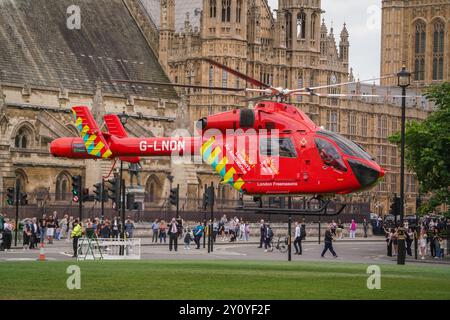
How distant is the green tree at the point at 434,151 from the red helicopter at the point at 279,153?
21.6 metres

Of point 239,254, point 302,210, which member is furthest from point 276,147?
point 239,254

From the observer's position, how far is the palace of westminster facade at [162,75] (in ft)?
283

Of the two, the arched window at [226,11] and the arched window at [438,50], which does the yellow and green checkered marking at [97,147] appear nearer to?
the arched window at [226,11]

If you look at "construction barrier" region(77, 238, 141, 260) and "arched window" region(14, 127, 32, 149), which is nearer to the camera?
"construction barrier" region(77, 238, 141, 260)

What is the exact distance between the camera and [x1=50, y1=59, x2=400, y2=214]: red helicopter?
1452 inches

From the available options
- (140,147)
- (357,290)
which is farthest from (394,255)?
(357,290)

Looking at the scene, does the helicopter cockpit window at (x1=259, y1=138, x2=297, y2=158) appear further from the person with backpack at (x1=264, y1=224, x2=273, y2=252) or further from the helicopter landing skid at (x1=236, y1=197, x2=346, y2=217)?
the person with backpack at (x1=264, y1=224, x2=273, y2=252)

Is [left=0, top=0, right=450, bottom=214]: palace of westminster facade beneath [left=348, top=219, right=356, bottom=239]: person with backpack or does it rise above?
above

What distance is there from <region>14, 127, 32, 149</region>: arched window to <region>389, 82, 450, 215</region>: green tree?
101 ft

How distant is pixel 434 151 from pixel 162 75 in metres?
46.0

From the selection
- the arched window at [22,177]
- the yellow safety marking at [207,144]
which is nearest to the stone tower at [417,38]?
the arched window at [22,177]

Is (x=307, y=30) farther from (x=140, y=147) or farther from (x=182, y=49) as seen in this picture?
(x=140, y=147)

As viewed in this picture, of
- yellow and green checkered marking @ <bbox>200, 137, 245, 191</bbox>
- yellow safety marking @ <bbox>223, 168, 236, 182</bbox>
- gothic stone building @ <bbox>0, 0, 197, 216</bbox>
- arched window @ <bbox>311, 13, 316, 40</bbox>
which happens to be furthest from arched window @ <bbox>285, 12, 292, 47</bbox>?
yellow safety marking @ <bbox>223, 168, 236, 182</bbox>

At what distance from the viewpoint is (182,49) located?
103 meters
